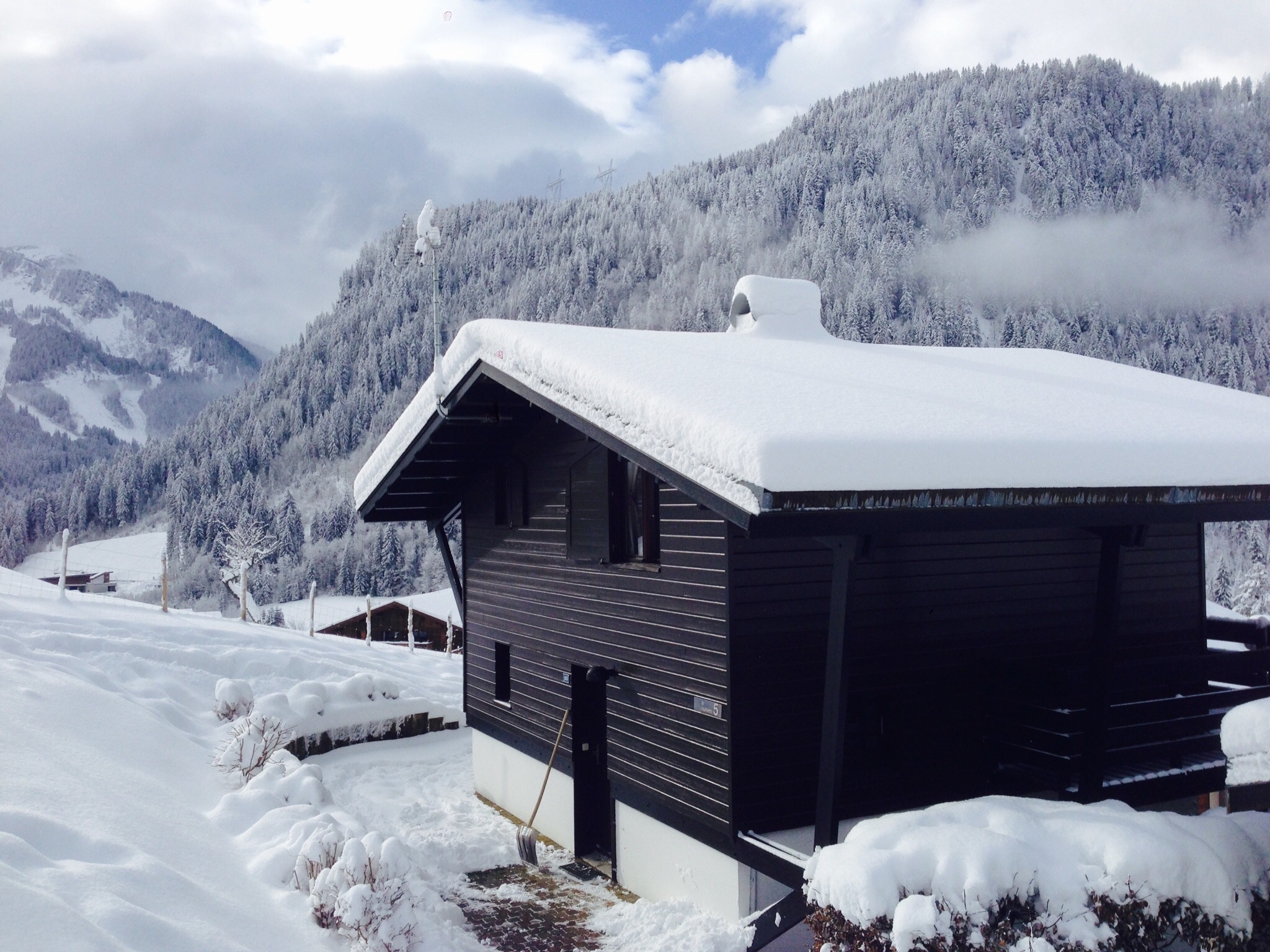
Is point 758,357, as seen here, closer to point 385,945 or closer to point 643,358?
point 643,358

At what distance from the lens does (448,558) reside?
14.1 meters

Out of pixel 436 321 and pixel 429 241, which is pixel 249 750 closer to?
pixel 436 321

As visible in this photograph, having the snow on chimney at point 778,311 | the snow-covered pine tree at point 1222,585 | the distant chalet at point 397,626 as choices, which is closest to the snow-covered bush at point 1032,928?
the snow on chimney at point 778,311

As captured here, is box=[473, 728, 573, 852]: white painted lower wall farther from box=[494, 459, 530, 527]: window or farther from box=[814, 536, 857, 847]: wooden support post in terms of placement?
box=[814, 536, 857, 847]: wooden support post

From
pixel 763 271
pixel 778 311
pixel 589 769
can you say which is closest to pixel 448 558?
pixel 589 769

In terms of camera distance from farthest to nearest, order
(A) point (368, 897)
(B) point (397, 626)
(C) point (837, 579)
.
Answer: (B) point (397, 626)
(A) point (368, 897)
(C) point (837, 579)

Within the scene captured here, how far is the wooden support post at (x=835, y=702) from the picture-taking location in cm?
618

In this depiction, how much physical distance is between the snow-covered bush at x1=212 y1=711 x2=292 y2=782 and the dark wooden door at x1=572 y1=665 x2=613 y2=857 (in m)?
3.28

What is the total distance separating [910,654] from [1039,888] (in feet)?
11.5

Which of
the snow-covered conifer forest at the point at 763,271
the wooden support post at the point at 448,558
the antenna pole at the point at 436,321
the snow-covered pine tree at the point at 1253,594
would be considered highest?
the snow-covered conifer forest at the point at 763,271

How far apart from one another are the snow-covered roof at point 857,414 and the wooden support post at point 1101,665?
2.51 feet

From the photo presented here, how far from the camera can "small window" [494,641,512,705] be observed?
512 inches

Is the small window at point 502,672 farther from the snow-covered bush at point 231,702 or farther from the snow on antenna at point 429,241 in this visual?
the snow on antenna at point 429,241

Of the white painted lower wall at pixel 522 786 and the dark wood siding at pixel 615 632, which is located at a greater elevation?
the dark wood siding at pixel 615 632
